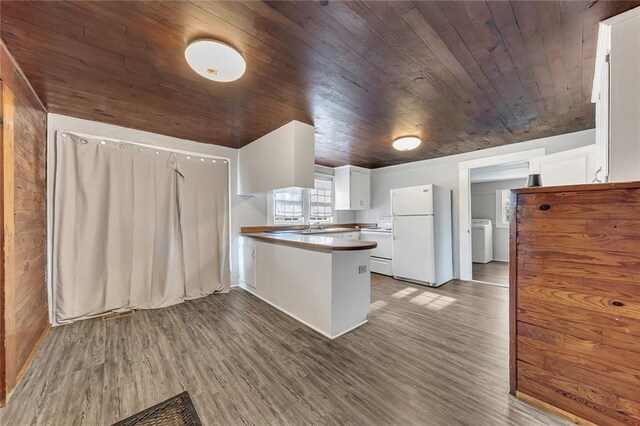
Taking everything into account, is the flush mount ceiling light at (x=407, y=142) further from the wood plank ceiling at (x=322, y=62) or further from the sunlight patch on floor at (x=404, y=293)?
the sunlight patch on floor at (x=404, y=293)

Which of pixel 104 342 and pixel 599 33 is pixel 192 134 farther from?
pixel 599 33

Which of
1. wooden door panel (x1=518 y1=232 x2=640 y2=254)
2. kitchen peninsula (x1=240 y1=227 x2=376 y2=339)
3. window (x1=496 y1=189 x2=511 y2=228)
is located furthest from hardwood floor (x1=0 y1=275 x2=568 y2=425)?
window (x1=496 y1=189 x2=511 y2=228)

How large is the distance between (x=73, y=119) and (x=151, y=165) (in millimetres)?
838

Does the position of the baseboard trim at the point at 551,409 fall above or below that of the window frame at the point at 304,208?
below

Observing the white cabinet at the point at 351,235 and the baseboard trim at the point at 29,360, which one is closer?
the baseboard trim at the point at 29,360

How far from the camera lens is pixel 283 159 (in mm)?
3012

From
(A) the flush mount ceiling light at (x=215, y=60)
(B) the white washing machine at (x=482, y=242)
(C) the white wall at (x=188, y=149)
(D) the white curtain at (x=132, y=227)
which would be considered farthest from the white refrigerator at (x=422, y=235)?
(A) the flush mount ceiling light at (x=215, y=60)

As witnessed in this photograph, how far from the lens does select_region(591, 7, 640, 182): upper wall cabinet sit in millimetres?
1388

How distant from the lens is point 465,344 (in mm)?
2238

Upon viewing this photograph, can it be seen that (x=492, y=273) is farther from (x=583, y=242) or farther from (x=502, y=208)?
(x=583, y=242)

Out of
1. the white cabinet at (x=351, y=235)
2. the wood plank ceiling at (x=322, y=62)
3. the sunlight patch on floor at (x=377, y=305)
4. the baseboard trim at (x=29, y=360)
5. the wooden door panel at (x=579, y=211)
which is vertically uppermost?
the wood plank ceiling at (x=322, y=62)

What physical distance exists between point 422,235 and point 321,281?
7.85 feet

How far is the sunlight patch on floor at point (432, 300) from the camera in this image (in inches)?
125

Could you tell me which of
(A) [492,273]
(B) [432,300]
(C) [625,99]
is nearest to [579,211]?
(C) [625,99]
